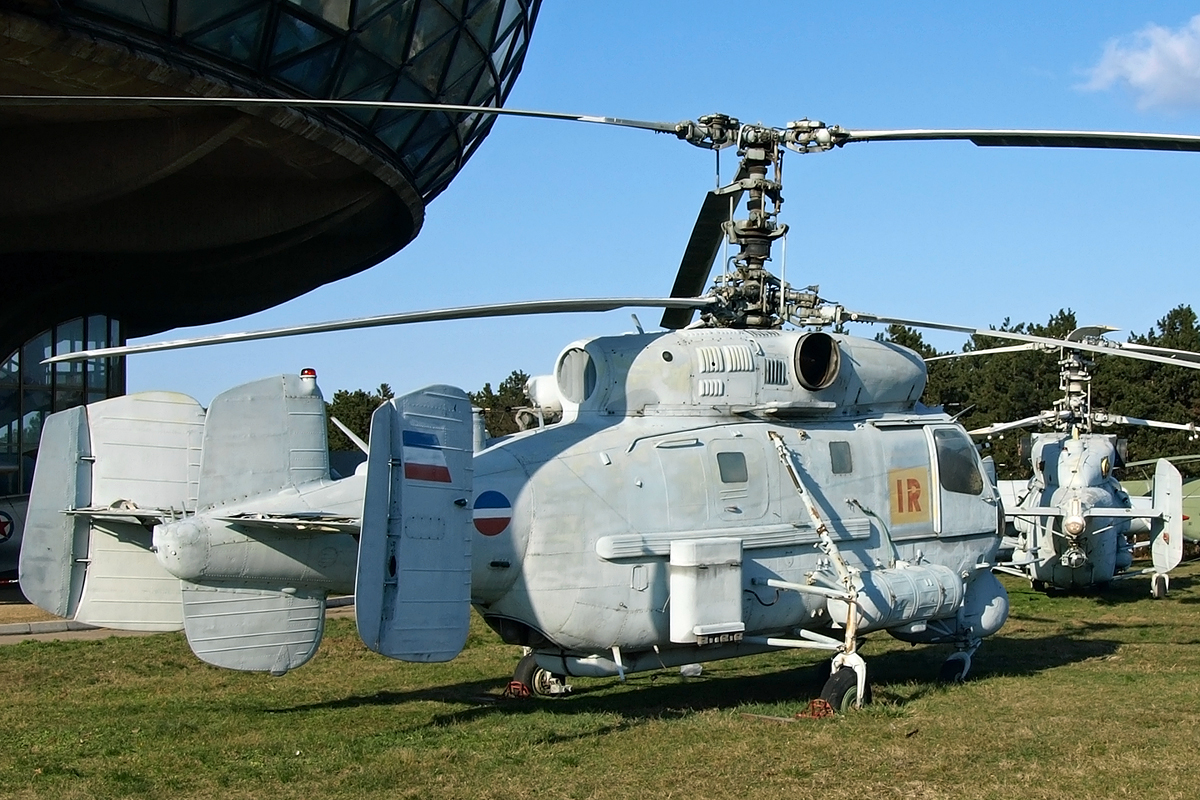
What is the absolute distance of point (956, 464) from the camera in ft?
43.4

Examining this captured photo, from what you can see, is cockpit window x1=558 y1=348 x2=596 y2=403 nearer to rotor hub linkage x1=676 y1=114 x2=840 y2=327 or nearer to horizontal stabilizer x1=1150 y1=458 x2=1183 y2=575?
rotor hub linkage x1=676 y1=114 x2=840 y2=327

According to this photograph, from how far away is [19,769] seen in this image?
911 centimetres

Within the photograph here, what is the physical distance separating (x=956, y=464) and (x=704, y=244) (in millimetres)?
3762

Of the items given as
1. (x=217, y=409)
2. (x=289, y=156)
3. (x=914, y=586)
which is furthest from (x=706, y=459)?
(x=289, y=156)

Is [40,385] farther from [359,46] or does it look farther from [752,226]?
[752,226]

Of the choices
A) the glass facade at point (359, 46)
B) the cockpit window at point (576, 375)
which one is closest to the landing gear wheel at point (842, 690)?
the cockpit window at point (576, 375)

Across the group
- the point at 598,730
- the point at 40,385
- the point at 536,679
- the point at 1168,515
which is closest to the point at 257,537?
the point at 598,730

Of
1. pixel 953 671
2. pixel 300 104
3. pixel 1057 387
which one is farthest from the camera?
pixel 1057 387

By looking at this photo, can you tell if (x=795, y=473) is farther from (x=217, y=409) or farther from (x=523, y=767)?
(x=217, y=409)

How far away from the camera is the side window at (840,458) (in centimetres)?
1215

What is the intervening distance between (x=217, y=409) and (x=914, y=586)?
6.79 metres

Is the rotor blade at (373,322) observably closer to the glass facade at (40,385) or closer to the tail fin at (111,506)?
the tail fin at (111,506)

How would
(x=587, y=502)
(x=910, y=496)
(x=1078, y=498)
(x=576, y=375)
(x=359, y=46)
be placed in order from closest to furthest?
(x=587, y=502) < (x=576, y=375) < (x=910, y=496) < (x=1078, y=498) < (x=359, y=46)

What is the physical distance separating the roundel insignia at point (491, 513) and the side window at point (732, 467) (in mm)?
2158
